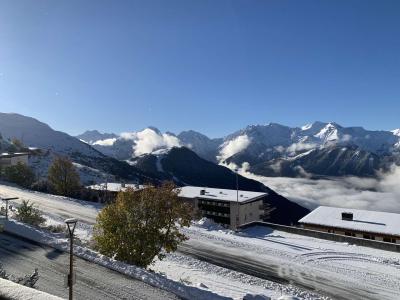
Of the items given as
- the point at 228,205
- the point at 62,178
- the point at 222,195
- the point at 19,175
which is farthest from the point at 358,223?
the point at 19,175

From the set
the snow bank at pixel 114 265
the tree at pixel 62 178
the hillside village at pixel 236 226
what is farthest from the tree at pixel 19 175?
the snow bank at pixel 114 265

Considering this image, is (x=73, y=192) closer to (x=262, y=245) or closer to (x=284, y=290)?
(x=262, y=245)

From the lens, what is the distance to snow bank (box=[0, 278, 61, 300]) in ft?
18.4

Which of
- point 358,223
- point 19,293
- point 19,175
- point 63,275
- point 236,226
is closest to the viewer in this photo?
point 19,293

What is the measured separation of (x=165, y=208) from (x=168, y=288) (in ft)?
31.4

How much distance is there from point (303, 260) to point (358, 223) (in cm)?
2897

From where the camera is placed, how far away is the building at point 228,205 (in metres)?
93.0

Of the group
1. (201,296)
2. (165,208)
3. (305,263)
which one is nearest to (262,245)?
(305,263)

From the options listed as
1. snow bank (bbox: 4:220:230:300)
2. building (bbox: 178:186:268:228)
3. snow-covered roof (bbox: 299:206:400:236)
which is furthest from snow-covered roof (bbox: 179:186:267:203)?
snow bank (bbox: 4:220:230:300)

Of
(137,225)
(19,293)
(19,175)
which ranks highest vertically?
(19,175)

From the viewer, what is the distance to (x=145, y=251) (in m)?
32.3

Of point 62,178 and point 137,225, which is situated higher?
point 62,178

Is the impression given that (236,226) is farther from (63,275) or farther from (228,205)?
(63,275)

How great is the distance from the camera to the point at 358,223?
6881 cm
